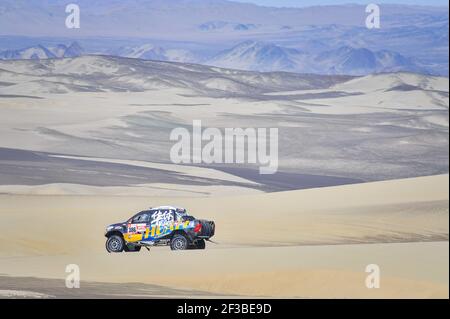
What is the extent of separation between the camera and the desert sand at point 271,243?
1639 centimetres

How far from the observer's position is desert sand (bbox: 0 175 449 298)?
16.4 m

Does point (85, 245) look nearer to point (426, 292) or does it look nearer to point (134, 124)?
point (426, 292)

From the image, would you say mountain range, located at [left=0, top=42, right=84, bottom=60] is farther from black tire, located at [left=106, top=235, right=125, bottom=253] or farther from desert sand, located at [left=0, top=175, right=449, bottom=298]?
black tire, located at [left=106, top=235, right=125, bottom=253]

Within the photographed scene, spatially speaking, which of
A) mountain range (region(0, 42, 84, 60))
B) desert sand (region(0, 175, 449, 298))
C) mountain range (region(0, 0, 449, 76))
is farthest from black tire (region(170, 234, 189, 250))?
mountain range (region(0, 0, 449, 76))

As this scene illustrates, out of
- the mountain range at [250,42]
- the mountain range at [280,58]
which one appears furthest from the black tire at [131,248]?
the mountain range at [280,58]

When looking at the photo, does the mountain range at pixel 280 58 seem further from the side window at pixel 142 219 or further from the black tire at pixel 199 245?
the side window at pixel 142 219

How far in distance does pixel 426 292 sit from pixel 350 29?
186 metres

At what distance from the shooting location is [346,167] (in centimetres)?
4756

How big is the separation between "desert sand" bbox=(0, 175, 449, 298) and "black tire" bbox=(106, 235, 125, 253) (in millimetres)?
200

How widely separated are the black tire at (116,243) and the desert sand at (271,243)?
0.66 feet

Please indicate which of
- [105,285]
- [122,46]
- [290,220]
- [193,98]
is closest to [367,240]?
[290,220]

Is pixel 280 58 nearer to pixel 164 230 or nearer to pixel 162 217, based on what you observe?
pixel 164 230

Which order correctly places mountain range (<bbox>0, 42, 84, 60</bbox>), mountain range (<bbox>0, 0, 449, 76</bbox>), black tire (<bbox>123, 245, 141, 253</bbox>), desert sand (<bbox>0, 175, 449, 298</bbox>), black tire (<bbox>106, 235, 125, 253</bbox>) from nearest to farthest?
desert sand (<bbox>0, 175, 449, 298</bbox>), black tire (<bbox>123, 245, 141, 253</bbox>), black tire (<bbox>106, 235, 125, 253</bbox>), mountain range (<bbox>0, 42, 84, 60</bbox>), mountain range (<bbox>0, 0, 449, 76</bbox>)
